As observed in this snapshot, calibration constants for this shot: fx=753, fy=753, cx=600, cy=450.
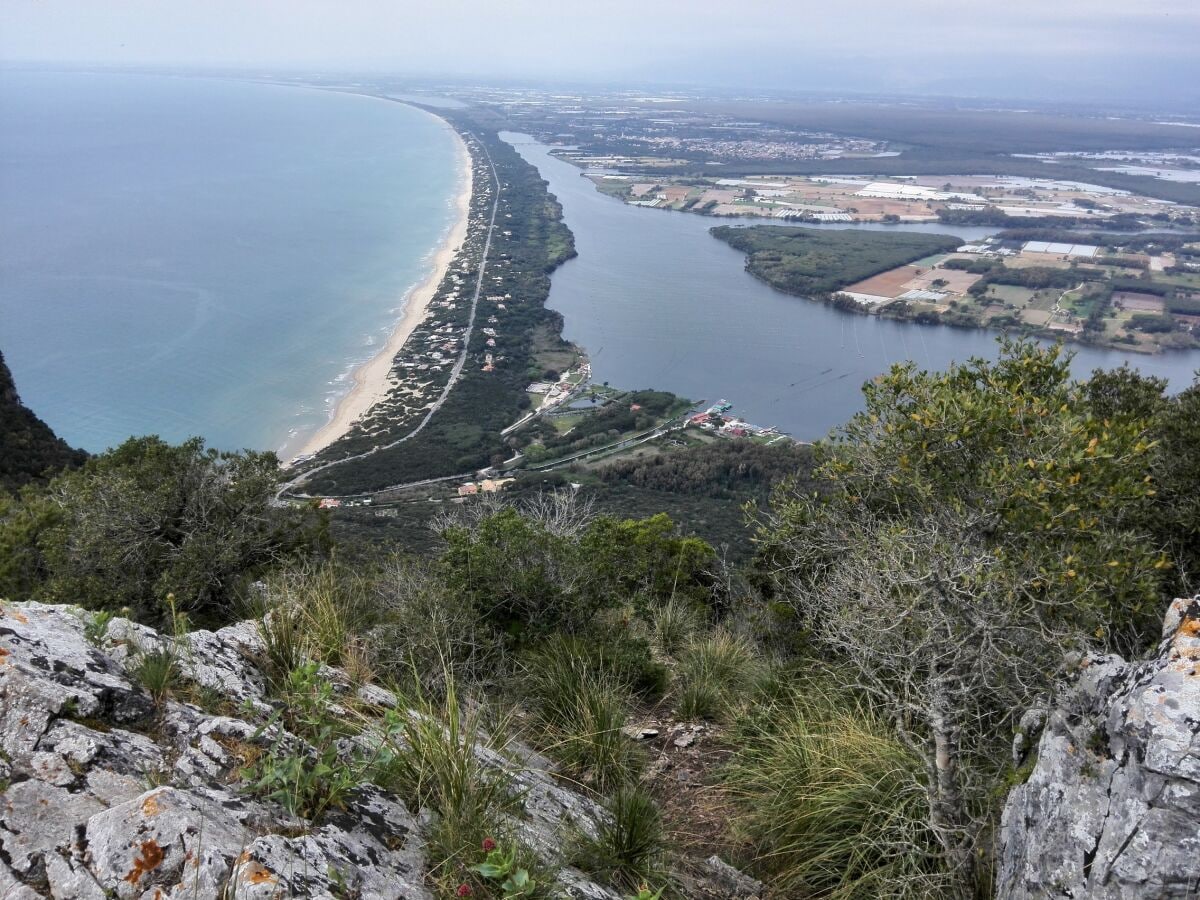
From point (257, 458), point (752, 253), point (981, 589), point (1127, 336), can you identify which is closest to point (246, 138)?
point (752, 253)

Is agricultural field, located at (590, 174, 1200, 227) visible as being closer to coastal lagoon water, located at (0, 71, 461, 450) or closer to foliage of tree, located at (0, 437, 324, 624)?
coastal lagoon water, located at (0, 71, 461, 450)

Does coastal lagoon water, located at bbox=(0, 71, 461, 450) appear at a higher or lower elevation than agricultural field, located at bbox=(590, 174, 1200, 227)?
lower

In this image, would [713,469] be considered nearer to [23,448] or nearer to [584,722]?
[23,448]

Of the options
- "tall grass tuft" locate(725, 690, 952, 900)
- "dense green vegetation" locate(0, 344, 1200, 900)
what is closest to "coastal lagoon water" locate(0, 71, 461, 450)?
"dense green vegetation" locate(0, 344, 1200, 900)

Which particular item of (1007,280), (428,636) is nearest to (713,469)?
(428,636)

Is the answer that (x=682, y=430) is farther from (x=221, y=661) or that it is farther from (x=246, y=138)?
(x=246, y=138)
